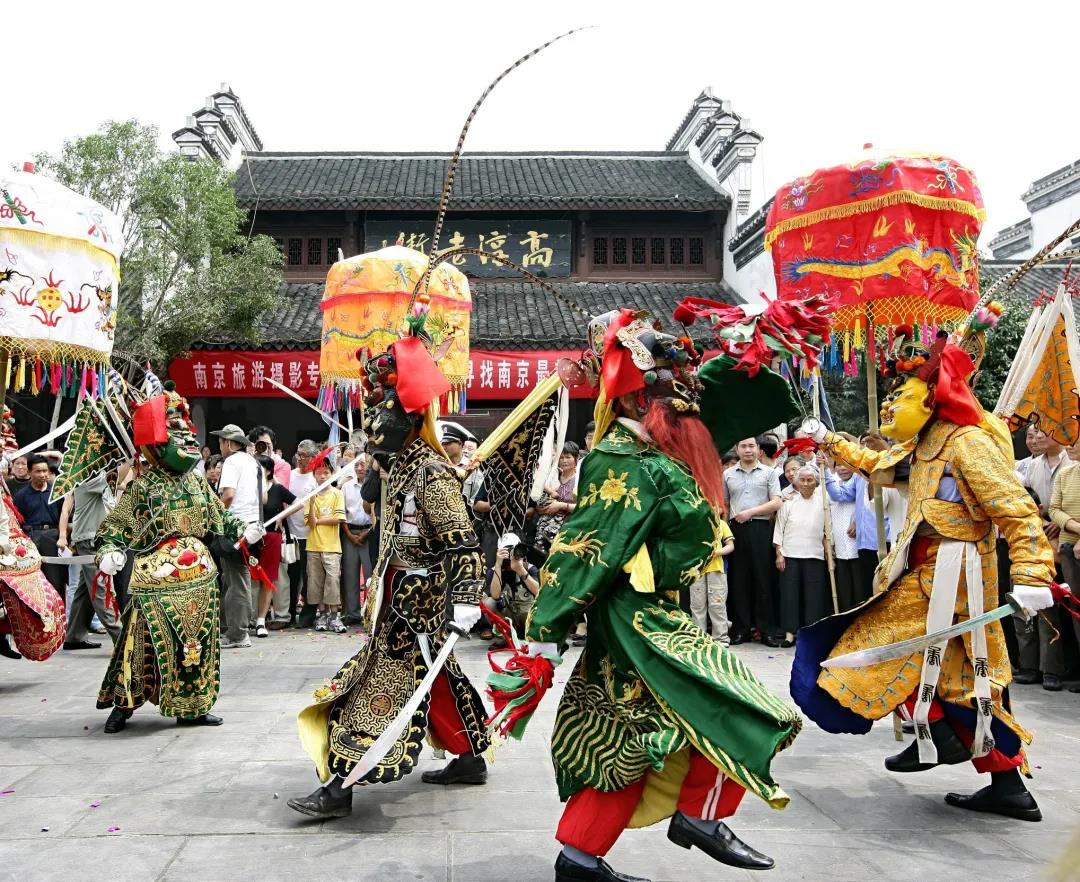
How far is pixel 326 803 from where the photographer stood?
395 centimetres

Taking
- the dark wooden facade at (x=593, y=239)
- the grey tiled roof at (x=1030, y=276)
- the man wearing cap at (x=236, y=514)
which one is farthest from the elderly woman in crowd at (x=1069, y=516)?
the dark wooden facade at (x=593, y=239)

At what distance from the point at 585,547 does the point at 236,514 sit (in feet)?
20.9

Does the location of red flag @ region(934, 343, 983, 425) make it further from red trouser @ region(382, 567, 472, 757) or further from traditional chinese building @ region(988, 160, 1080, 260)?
traditional chinese building @ region(988, 160, 1080, 260)

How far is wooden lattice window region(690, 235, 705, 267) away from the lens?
19.3m

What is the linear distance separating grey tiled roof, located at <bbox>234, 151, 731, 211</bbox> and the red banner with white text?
12.0 feet

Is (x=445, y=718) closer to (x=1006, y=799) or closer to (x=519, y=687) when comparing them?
(x=519, y=687)

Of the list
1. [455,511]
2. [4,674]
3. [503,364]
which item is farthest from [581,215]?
[455,511]

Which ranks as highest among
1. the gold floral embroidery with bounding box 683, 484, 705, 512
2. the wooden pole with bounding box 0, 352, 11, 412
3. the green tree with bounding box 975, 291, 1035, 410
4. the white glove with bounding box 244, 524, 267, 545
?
the green tree with bounding box 975, 291, 1035, 410

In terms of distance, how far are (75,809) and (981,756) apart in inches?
137

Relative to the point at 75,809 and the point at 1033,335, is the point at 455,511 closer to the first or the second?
the point at 75,809

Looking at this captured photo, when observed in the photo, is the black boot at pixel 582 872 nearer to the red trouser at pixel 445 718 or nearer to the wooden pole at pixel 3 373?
the red trouser at pixel 445 718

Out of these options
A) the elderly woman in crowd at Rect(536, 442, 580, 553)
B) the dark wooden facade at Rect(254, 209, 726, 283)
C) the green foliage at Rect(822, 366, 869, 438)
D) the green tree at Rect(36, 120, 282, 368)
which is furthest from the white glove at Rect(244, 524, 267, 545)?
the dark wooden facade at Rect(254, 209, 726, 283)

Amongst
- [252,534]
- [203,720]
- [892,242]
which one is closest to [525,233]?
[252,534]

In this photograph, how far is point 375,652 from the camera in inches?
165
